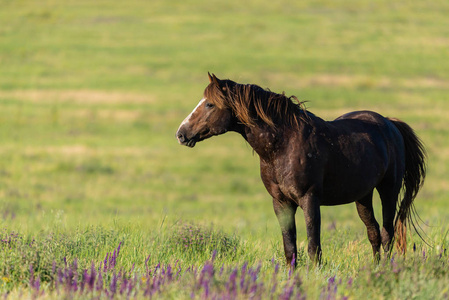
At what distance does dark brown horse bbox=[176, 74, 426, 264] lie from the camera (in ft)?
21.8

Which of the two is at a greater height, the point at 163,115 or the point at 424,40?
the point at 424,40

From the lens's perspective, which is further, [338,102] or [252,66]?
[252,66]

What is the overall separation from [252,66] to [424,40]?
16854mm

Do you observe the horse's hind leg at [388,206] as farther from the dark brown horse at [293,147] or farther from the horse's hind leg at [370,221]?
the dark brown horse at [293,147]

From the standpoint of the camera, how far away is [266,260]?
7035 millimetres

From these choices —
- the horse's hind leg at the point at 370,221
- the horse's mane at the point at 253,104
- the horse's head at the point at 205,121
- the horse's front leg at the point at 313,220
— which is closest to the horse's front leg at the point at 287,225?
the horse's front leg at the point at 313,220

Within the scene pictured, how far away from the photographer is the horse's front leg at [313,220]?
6.71 m

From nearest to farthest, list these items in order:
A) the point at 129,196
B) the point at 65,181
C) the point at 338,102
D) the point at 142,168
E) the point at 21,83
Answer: the point at 129,196
the point at 65,181
the point at 142,168
the point at 338,102
the point at 21,83

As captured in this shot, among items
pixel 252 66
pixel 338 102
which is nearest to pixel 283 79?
pixel 252 66

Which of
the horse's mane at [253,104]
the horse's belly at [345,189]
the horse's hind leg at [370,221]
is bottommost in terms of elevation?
the horse's hind leg at [370,221]

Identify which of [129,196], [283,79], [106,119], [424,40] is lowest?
[129,196]

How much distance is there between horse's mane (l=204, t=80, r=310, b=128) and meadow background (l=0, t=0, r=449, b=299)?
0.54 m

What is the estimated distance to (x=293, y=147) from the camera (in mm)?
6758

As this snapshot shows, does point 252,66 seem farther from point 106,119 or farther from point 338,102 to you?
point 106,119
